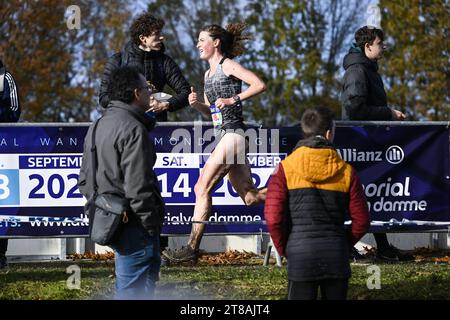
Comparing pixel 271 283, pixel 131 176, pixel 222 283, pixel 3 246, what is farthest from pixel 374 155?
pixel 131 176

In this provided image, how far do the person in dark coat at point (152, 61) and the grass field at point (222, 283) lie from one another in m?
1.74

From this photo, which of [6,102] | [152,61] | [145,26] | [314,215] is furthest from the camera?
[6,102]

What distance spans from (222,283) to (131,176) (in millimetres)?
2739

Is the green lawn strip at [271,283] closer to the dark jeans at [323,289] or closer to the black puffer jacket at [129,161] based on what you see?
the dark jeans at [323,289]

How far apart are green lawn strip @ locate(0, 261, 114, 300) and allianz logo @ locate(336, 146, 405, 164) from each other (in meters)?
2.85

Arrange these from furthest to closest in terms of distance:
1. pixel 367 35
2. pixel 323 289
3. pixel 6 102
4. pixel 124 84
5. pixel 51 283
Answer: pixel 367 35, pixel 6 102, pixel 51 283, pixel 124 84, pixel 323 289

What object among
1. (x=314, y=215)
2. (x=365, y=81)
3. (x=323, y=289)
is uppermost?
(x=365, y=81)

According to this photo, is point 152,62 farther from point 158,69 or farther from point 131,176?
point 131,176

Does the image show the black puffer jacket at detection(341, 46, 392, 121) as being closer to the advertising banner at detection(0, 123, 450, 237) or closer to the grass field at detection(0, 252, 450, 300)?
the advertising banner at detection(0, 123, 450, 237)

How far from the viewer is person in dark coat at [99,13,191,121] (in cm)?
1018

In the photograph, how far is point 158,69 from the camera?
1040 cm

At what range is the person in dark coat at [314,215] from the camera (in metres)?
6.13

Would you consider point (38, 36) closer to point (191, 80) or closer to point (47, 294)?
point (191, 80)

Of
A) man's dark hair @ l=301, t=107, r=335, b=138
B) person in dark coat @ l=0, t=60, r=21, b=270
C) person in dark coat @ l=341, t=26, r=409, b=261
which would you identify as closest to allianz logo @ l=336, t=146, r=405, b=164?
person in dark coat @ l=341, t=26, r=409, b=261
